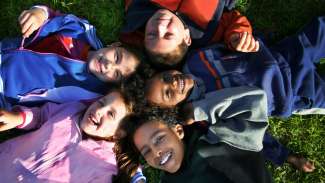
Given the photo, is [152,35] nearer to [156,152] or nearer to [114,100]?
[114,100]

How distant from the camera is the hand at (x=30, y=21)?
9.16ft

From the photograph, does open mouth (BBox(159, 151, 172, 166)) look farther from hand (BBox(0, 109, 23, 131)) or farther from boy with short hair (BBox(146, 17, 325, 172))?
hand (BBox(0, 109, 23, 131))

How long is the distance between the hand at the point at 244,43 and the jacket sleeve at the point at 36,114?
1.29 metres

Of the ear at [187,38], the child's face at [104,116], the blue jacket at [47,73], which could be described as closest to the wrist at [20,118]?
the blue jacket at [47,73]

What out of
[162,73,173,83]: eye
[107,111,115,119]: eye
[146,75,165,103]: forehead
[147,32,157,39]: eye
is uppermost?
[147,32,157,39]: eye

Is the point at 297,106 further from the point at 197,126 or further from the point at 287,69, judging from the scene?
the point at 197,126

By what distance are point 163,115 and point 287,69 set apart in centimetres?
91

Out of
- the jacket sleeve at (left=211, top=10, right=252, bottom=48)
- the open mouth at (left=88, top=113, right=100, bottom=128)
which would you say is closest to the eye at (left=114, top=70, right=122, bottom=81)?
the open mouth at (left=88, top=113, right=100, bottom=128)

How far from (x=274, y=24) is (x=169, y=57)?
2.93 ft

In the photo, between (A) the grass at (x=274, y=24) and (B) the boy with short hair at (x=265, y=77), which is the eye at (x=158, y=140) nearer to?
(B) the boy with short hair at (x=265, y=77)

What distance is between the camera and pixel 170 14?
278 cm

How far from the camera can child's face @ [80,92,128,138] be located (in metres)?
2.72

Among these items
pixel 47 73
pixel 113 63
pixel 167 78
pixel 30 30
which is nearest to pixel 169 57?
pixel 167 78

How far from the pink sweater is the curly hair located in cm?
9
